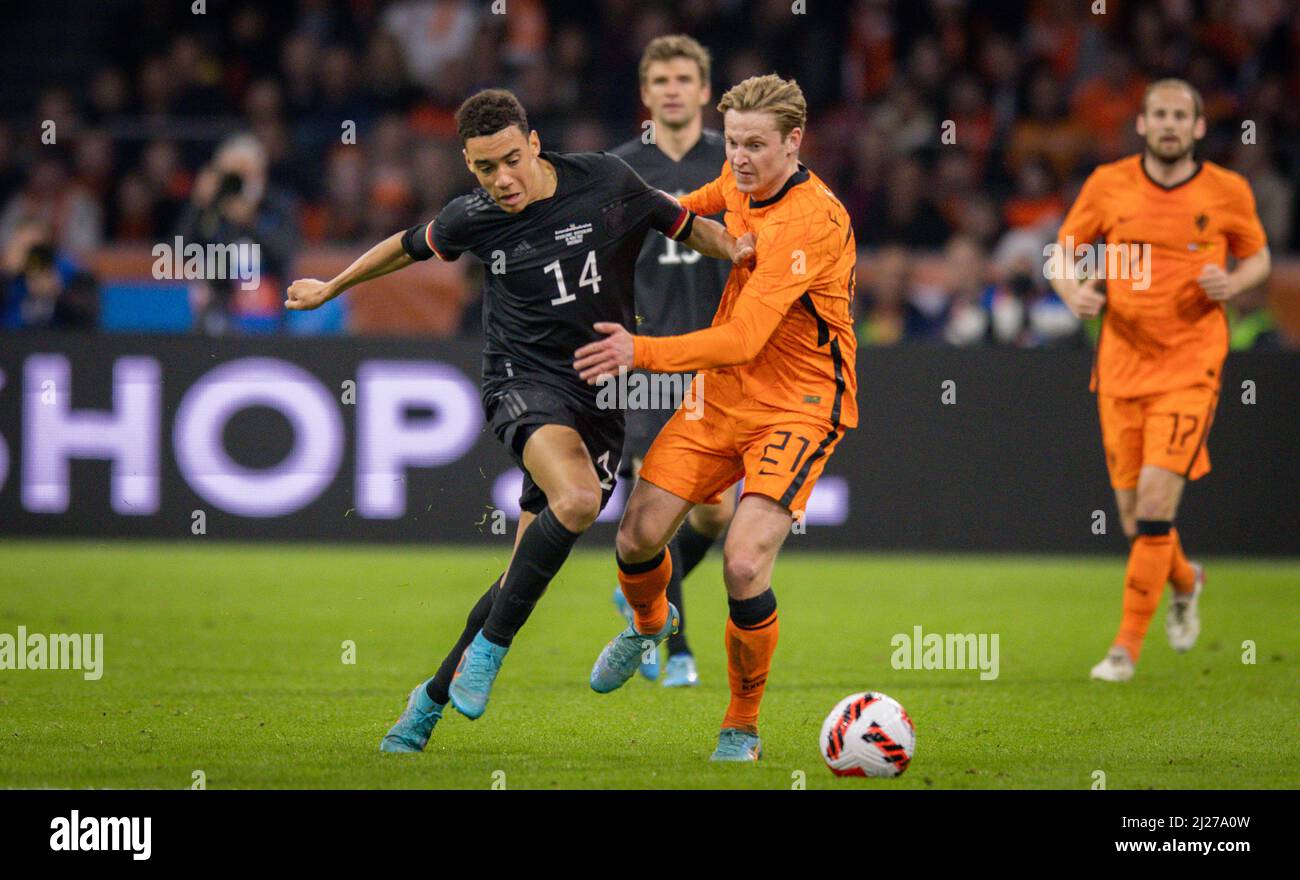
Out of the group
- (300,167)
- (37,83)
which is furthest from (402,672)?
(37,83)

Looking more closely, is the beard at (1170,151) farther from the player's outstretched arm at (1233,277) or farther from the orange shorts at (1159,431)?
the orange shorts at (1159,431)

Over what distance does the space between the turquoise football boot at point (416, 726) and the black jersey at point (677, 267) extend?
8.27ft

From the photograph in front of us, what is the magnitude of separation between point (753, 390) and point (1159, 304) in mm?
3025

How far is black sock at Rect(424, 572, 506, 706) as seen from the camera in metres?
6.36

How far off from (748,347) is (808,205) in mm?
592

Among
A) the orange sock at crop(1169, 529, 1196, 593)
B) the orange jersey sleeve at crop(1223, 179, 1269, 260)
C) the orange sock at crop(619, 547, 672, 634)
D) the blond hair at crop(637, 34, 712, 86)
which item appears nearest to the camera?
the orange sock at crop(619, 547, 672, 634)

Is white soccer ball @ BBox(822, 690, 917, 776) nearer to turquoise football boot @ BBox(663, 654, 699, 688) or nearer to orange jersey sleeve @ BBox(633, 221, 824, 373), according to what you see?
orange jersey sleeve @ BBox(633, 221, 824, 373)

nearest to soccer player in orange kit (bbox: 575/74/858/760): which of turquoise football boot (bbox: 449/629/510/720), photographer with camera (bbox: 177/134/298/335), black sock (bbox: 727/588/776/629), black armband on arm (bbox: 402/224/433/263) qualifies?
Answer: black sock (bbox: 727/588/776/629)

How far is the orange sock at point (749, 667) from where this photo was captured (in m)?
6.23

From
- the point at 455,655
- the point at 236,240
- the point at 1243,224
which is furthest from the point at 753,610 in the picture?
the point at 236,240

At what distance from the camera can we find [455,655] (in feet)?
21.2

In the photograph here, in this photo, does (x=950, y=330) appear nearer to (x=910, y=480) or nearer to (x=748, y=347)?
(x=910, y=480)

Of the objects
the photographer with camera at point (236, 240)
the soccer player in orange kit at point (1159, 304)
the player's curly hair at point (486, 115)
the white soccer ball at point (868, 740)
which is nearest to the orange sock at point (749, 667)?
the white soccer ball at point (868, 740)

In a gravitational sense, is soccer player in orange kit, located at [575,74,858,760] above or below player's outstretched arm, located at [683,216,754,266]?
below
